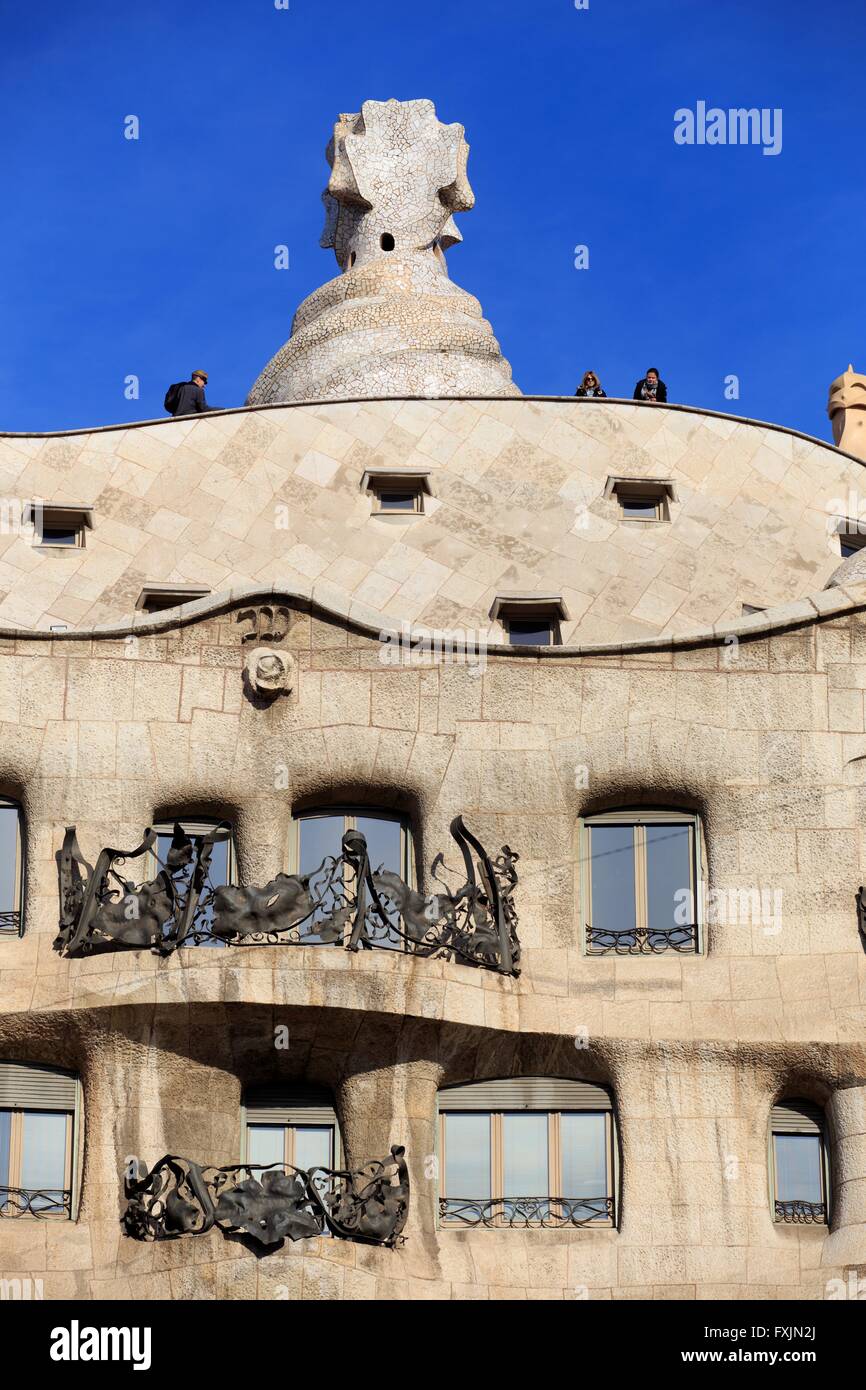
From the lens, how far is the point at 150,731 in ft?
92.5

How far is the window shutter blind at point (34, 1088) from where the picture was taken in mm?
27219

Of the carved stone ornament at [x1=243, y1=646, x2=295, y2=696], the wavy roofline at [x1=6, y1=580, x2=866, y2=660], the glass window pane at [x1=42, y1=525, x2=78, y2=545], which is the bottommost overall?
the carved stone ornament at [x1=243, y1=646, x2=295, y2=696]

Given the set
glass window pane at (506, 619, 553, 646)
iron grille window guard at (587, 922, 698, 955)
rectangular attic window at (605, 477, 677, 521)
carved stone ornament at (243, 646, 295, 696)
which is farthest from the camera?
rectangular attic window at (605, 477, 677, 521)

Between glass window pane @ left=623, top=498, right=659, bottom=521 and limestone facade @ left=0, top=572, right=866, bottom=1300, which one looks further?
glass window pane @ left=623, top=498, right=659, bottom=521

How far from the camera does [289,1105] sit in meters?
27.6

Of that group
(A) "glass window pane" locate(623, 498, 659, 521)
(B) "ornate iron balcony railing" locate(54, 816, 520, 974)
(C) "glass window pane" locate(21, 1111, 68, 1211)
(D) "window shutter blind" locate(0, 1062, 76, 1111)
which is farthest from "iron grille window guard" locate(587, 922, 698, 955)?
(A) "glass window pane" locate(623, 498, 659, 521)

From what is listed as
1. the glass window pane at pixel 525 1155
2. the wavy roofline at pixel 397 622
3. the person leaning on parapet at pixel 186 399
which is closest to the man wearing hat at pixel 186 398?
the person leaning on parapet at pixel 186 399

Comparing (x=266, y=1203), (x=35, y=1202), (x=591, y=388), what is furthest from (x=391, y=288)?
(x=266, y=1203)

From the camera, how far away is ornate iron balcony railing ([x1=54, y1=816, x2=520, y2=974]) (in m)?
26.8

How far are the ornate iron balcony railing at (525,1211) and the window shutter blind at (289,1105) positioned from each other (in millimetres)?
1477

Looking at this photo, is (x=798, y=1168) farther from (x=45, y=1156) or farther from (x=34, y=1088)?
(x=34, y=1088)

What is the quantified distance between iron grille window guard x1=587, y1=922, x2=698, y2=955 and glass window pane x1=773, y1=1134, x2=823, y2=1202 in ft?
6.75

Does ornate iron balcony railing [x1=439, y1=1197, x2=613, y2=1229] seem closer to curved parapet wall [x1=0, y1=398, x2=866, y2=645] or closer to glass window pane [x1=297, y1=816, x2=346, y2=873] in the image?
glass window pane [x1=297, y1=816, x2=346, y2=873]
